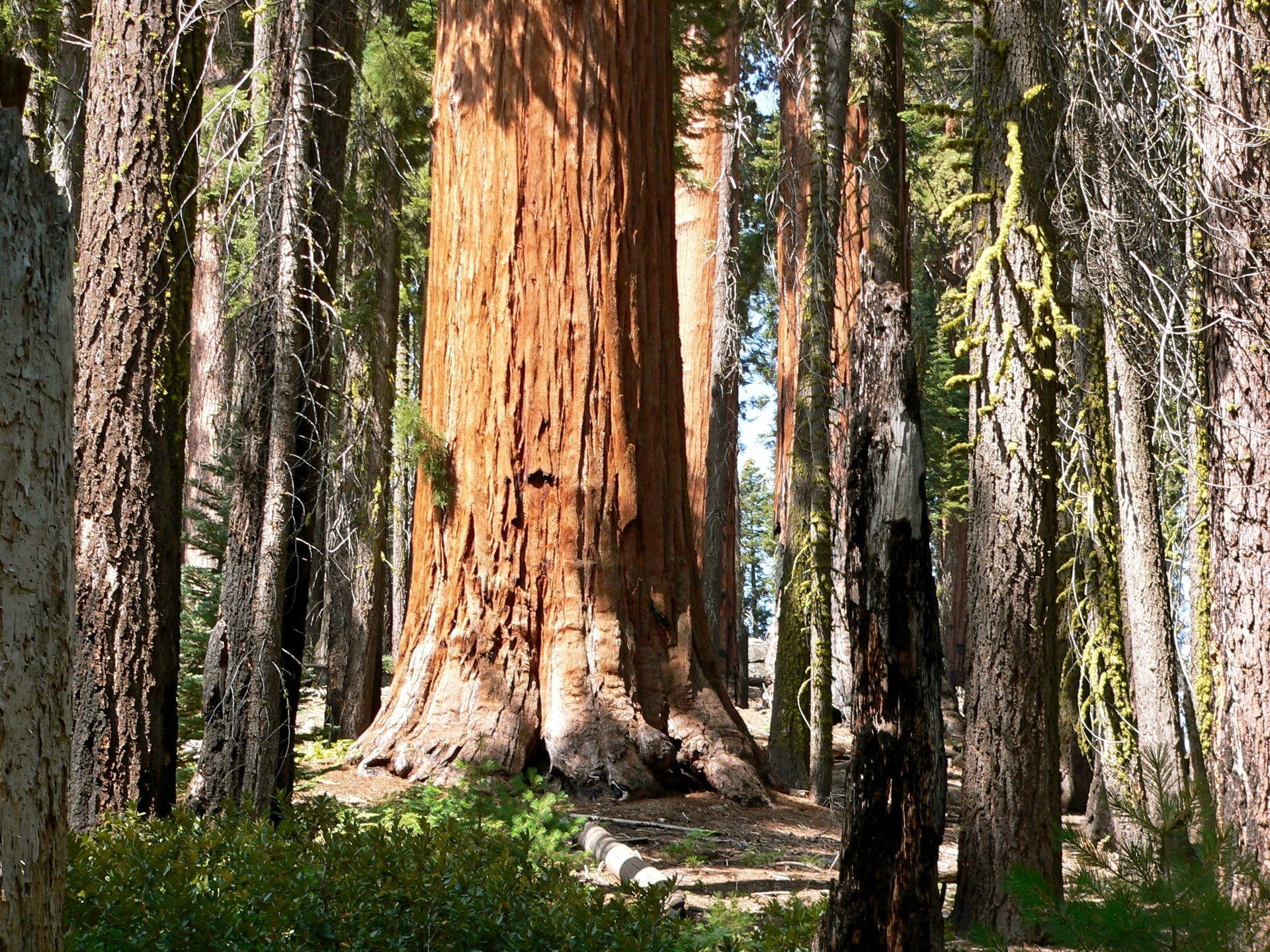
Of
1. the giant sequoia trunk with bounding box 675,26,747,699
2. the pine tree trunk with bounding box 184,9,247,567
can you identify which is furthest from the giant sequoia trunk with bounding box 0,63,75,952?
the giant sequoia trunk with bounding box 675,26,747,699

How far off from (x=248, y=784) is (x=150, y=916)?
1.96 m

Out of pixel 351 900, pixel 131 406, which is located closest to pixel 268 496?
pixel 131 406

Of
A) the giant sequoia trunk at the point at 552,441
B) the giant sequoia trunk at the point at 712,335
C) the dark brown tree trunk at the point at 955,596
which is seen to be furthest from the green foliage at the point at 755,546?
the giant sequoia trunk at the point at 552,441

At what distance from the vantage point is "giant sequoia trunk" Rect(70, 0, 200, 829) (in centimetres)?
591

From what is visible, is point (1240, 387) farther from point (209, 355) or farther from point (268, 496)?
point (209, 355)

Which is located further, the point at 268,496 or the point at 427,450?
the point at 427,450

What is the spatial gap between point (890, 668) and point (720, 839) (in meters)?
3.12

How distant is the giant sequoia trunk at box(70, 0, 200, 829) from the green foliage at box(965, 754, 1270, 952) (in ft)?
15.1

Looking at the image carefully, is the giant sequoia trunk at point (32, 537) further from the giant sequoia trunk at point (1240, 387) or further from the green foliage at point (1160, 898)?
the giant sequoia trunk at point (1240, 387)

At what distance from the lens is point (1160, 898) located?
288cm

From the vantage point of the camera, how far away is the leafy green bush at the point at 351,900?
4047mm

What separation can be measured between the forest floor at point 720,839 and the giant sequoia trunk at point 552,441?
0.24 m

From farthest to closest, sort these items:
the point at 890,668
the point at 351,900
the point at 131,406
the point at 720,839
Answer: the point at 720,839 → the point at 131,406 → the point at 351,900 → the point at 890,668

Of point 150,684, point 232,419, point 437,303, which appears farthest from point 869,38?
point 232,419
